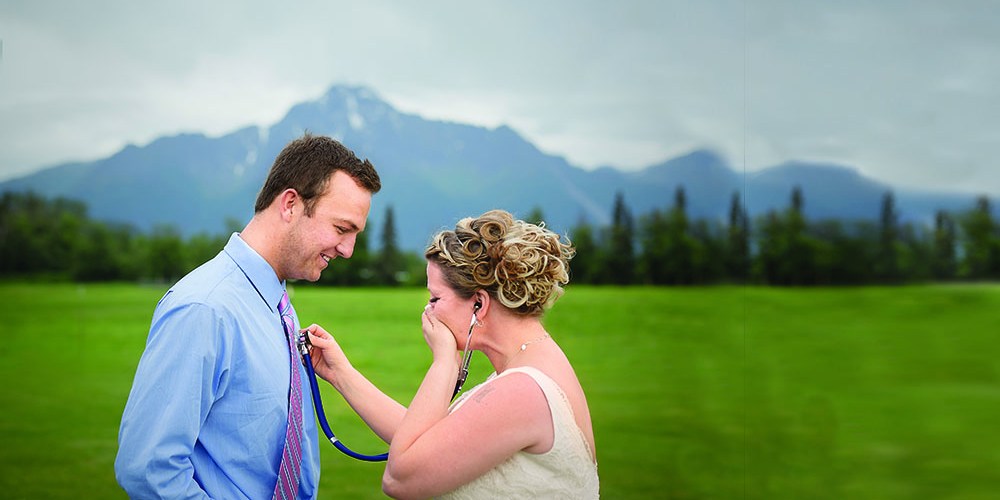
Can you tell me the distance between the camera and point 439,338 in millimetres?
1542

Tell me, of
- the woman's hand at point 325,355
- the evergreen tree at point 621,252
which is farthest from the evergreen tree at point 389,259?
the woman's hand at point 325,355

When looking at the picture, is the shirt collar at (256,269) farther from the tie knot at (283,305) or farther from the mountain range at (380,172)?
the mountain range at (380,172)

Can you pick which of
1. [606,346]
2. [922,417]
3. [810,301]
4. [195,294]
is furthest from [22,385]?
[195,294]

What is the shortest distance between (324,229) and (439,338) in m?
0.31

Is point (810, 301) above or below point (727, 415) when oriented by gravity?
above

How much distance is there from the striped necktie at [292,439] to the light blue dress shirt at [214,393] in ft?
0.05

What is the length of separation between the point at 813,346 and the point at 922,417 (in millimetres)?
2249

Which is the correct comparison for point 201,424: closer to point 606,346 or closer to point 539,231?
point 539,231

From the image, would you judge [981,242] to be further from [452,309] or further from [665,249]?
[665,249]

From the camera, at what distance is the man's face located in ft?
5.07

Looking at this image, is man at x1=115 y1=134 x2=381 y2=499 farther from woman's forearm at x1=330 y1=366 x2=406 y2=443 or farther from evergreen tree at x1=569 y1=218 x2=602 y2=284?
evergreen tree at x1=569 y1=218 x2=602 y2=284

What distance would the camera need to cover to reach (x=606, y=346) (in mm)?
14414

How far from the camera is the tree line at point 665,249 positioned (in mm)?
5211

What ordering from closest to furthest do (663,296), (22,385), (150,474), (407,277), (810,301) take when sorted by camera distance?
(150,474)
(810,301)
(663,296)
(407,277)
(22,385)
